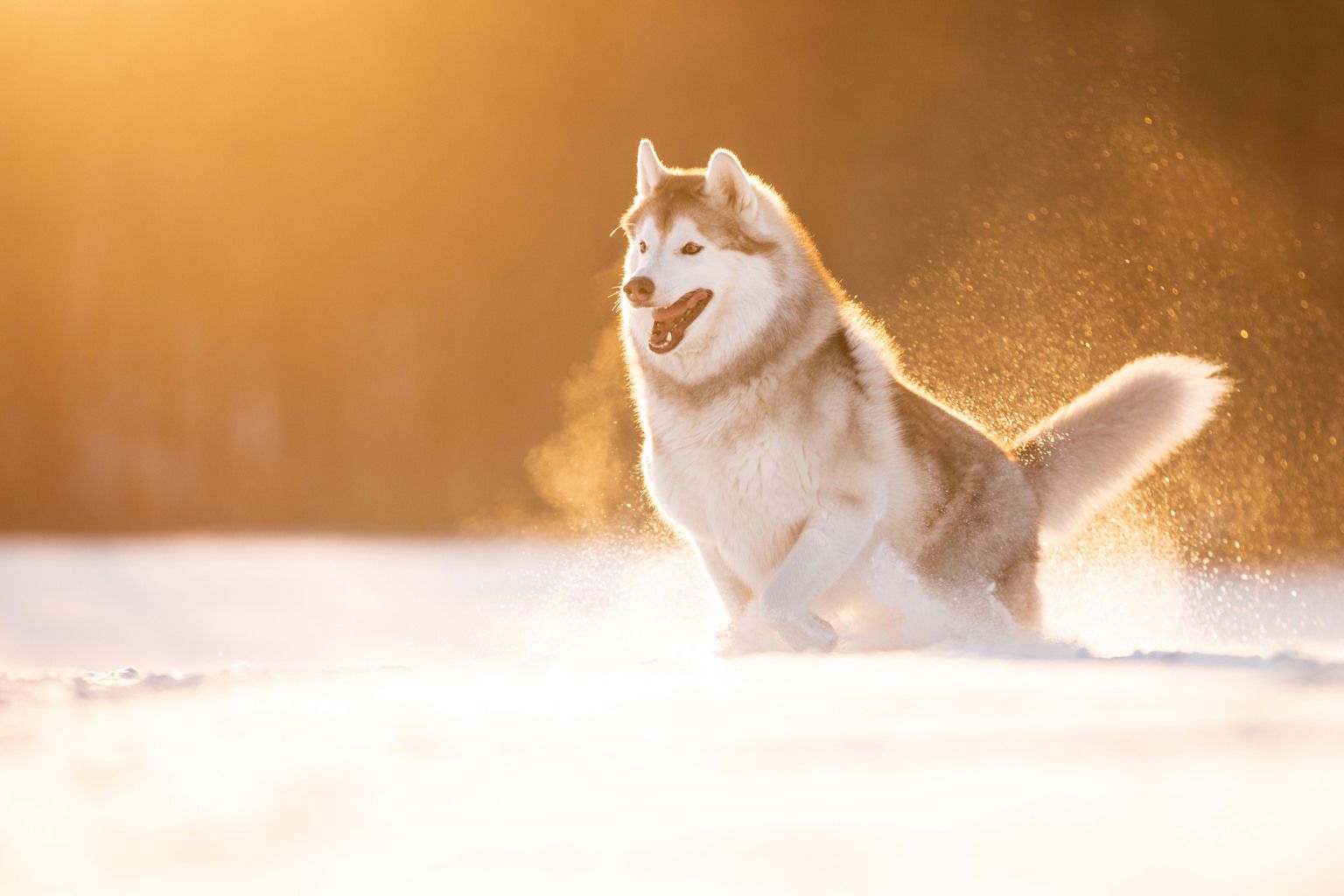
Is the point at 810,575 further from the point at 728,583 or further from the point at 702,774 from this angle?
the point at 702,774

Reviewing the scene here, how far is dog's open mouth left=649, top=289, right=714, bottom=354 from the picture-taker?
320 cm

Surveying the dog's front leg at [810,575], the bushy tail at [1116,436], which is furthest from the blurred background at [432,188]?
the dog's front leg at [810,575]

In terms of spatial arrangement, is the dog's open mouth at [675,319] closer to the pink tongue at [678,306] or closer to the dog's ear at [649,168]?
the pink tongue at [678,306]

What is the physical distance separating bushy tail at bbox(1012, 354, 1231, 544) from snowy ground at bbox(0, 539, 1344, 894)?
570 mm

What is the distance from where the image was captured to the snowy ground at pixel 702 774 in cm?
117

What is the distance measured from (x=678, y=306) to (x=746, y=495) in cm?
54

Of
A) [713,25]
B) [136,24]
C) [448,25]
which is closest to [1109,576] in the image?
[713,25]

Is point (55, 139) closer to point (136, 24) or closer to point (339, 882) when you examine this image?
point (136, 24)

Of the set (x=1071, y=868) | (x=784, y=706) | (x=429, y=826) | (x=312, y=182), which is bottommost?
(x=312, y=182)

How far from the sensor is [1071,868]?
114 cm

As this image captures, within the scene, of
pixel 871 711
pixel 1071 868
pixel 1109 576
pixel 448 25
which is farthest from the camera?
pixel 448 25

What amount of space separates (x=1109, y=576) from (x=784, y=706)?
2681 millimetres

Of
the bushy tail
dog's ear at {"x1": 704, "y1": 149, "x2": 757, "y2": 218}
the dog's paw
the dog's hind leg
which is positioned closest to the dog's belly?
the dog's paw

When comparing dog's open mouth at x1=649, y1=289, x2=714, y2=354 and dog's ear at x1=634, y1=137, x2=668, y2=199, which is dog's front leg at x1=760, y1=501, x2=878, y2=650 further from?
dog's ear at x1=634, y1=137, x2=668, y2=199
